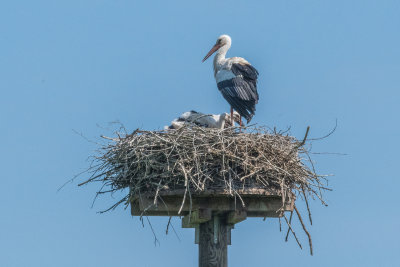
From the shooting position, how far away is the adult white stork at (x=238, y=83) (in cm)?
1031

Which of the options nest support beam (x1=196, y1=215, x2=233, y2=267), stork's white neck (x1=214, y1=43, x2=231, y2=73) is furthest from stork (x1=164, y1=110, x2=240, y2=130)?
nest support beam (x1=196, y1=215, x2=233, y2=267)

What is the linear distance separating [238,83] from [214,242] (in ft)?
11.3

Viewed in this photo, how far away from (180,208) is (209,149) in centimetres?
83

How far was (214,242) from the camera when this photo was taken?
298 inches

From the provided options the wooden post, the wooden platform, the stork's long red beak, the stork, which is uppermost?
the stork's long red beak

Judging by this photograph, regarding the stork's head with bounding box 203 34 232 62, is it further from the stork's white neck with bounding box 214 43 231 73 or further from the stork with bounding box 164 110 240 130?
the stork with bounding box 164 110 240 130

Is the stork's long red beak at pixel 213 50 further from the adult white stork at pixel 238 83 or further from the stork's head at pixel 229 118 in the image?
the stork's head at pixel 229 118

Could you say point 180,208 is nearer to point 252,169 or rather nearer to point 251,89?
point 252,169

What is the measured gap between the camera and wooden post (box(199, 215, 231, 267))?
7445 mm

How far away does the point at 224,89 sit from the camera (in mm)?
10625

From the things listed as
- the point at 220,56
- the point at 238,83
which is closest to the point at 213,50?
the point at 220,56

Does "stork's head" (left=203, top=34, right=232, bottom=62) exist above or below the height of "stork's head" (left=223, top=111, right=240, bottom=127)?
above

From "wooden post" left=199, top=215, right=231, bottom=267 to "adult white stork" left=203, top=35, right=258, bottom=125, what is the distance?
106 inches

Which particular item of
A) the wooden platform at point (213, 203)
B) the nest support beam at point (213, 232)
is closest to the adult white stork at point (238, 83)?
the wooden platform at point (213, 203)
